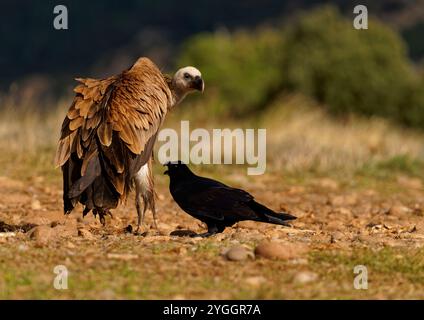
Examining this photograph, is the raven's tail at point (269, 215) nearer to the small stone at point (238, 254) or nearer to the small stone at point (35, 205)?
the small stone at point (238, 254)

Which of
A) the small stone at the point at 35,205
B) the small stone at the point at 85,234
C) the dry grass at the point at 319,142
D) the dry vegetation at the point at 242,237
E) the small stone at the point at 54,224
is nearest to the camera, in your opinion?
the dry vegetation at the point at 242,237

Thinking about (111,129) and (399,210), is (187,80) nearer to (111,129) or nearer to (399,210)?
(111,129)

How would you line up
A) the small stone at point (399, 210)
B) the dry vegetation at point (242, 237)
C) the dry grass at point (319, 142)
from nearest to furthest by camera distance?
the dry vegetation at point (242, 237), the small stone at point (399, 210), the dry grass at point (319, 142)

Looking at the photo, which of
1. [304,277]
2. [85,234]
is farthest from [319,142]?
[304,277]

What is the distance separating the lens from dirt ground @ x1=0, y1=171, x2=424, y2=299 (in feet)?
20.1

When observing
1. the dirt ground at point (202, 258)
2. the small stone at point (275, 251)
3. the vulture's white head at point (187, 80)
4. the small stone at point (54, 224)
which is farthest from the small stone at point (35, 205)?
the small stone at point (275, 251)

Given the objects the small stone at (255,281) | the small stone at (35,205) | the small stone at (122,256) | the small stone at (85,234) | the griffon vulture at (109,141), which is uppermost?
the griffon vulture at (109,141)

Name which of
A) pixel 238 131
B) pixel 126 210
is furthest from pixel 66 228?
pixel 238 131

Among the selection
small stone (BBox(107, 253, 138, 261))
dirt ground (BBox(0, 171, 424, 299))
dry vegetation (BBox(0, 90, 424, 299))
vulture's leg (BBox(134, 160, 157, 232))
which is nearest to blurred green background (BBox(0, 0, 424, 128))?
vulture's leg (BBox(134, 160, 157, 232))

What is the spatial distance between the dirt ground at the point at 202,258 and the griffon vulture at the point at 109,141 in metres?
0.36

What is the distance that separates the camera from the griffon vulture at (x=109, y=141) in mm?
7980

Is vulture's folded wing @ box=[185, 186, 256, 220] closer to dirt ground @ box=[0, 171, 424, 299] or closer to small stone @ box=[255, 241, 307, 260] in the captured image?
dirt ground @ box=[0, 171, 424, 299]
